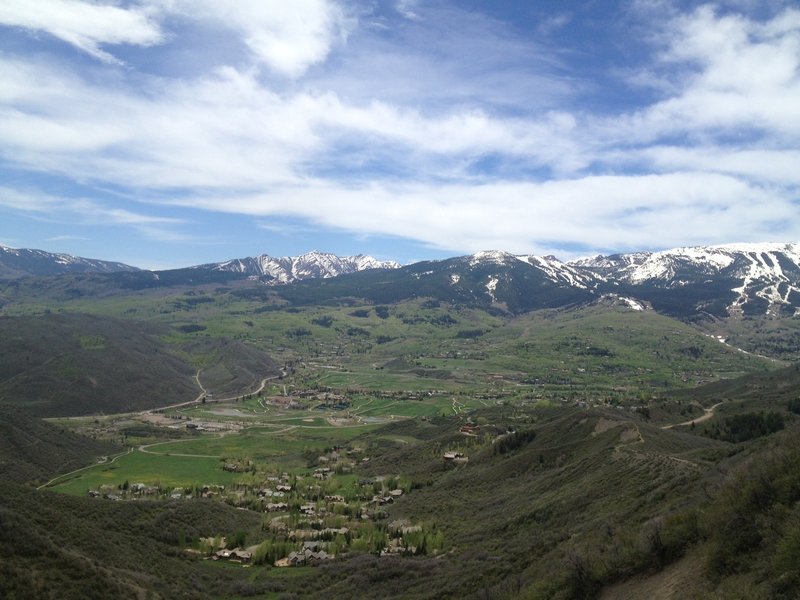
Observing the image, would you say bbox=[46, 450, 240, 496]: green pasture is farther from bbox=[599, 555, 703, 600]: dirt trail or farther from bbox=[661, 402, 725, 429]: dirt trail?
bbox=[599, 555, 703, 600]: dirt trail

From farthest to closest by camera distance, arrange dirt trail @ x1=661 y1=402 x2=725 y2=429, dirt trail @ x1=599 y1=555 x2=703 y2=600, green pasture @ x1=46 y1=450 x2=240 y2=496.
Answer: dirt trail @ x1=661 y1=402 x2=725 y2=429
green pasture @ x1=46 y1=450 x2=240 y2=496
dirt trail @ x1=599 y1=555 x2=703 y2=600

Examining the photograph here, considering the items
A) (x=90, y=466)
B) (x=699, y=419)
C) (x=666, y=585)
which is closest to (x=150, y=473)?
(x=90, y=466)

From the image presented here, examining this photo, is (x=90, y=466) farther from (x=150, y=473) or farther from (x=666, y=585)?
(x=666, y=585)

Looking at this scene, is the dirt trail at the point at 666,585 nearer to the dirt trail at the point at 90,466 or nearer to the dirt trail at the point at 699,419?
the dirt trail at the point at 699,419

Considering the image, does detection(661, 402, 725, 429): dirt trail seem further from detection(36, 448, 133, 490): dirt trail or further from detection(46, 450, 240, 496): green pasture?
detection(36, 448, 133, 490): dirt trail

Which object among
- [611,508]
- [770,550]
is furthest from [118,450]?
[770,550]

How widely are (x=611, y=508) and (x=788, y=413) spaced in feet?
207

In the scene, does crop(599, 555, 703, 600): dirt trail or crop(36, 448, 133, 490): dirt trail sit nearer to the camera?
crop(599, 555, 703, 600): dirt trail

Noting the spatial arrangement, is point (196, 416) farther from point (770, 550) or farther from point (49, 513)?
point (770, 550)

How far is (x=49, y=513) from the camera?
46969 mm

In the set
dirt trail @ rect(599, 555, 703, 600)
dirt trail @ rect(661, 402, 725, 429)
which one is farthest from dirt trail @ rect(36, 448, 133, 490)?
dirt trail @ rect(661, 402, 725, 429)

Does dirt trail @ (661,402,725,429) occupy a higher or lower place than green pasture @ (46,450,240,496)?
higher

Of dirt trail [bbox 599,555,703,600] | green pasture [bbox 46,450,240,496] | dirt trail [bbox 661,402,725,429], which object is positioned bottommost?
green pasture [bbox 46,450,240,496]

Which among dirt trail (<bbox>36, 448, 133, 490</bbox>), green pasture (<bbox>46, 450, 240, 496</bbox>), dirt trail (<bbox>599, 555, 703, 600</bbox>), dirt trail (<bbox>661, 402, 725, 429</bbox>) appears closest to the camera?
dirt trail (<bbox>599, 555, 703, 600</bbox>)
